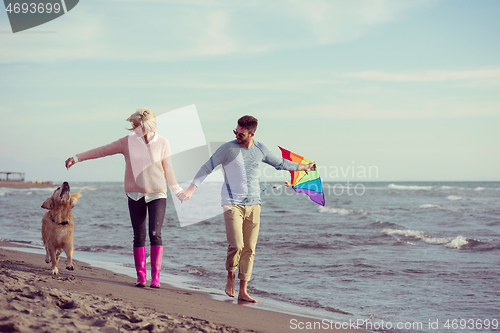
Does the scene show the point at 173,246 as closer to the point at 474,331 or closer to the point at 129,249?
the point at 129,249

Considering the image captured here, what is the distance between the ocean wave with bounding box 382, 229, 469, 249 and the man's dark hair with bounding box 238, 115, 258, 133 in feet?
26.3

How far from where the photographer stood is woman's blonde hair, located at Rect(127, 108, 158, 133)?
17.9ft

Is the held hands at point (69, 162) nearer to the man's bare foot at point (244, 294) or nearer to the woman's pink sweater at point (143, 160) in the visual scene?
the woman's pink sweater at point (143, 160)

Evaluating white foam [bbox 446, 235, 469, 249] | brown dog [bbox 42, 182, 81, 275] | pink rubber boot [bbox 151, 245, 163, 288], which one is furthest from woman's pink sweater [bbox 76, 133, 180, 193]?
white foam [bbox 446, 235, 469, 249]

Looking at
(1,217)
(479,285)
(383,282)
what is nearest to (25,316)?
(383,282)

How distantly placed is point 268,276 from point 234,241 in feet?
8.52

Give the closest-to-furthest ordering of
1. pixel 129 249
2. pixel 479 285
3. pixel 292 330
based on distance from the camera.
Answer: pixel 292 330 → pixel 479 285 → pixel 129 249

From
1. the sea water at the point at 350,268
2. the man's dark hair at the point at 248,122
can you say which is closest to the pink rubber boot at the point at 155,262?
the sea water at the point at 350,268

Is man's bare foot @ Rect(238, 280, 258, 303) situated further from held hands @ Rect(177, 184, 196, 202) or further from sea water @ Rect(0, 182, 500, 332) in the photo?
held hands @ Rect(177, 184, 196, 202)

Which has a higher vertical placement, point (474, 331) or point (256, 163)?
point (256, 163)

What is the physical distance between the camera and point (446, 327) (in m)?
5.02

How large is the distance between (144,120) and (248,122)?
1.19 m

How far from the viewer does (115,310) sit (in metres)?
3.82

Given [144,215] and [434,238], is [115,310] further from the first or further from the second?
[434,238]
